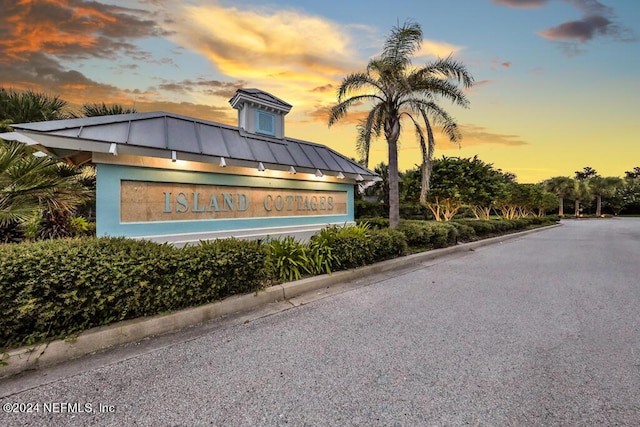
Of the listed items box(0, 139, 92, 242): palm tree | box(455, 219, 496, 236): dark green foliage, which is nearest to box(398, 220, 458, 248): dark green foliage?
box(455, 219, 496, 236): dark green foliage

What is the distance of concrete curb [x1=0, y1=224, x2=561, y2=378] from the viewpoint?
8.53 feet

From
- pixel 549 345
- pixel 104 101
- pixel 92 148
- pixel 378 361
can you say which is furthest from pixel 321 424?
pixel 104 101

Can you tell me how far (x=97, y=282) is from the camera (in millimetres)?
3064

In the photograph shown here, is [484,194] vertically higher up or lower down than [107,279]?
higher up

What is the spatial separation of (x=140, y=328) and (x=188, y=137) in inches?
189

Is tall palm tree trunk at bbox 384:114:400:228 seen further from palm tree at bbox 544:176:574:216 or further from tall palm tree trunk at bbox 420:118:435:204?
palm tree at bbox 544:176:574:216

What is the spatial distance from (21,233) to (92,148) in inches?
124

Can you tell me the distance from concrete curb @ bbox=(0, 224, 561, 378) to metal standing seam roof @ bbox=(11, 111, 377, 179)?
3.80 meters

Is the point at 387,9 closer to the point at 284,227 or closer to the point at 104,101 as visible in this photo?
the point at 284,227

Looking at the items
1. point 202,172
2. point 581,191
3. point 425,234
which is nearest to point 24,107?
point 202,172

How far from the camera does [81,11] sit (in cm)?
732

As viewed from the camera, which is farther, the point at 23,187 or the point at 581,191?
the point at 581,191

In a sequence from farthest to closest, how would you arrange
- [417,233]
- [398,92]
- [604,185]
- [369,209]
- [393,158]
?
[604,185] < [369,209] < [393,158] < [398,92] < [417,233]

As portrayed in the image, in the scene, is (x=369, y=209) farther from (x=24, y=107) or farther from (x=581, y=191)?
(x=581, y=191)
